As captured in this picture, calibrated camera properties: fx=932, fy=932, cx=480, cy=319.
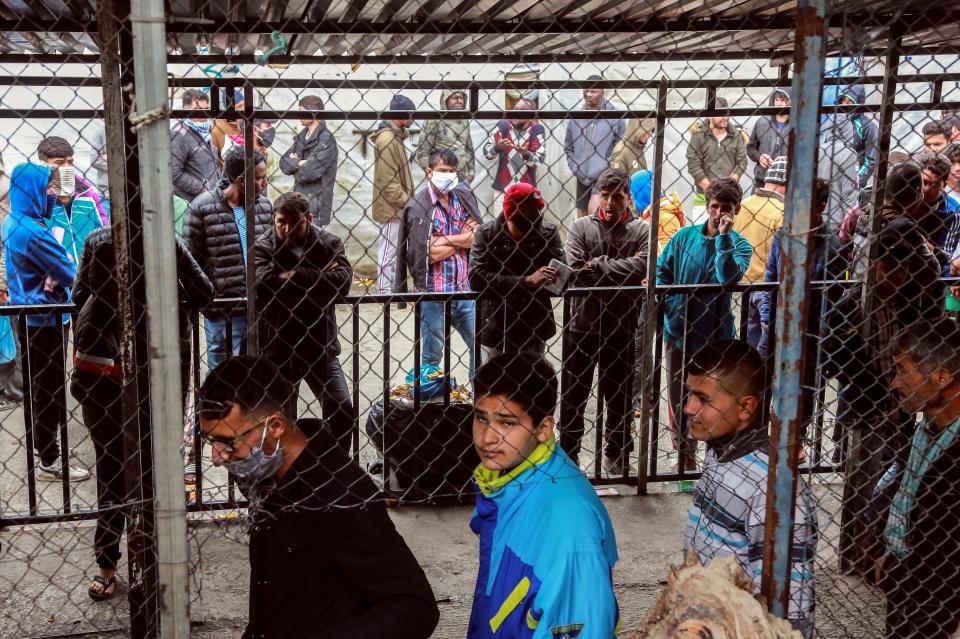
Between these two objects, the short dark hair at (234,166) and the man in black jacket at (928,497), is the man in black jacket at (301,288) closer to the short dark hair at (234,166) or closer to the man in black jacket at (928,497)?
the short dark hair at (234,166)

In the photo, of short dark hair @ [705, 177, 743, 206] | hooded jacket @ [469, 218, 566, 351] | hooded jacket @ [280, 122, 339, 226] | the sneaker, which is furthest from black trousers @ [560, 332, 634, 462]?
hooded jacket @ [280, 122, 339, 226]

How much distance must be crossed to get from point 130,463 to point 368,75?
352 inches

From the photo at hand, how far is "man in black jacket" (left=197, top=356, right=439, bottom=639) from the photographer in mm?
2518

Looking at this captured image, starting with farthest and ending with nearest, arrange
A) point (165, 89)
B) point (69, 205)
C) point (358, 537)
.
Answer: point (69, 205), point (358, 537), point (165, 89)

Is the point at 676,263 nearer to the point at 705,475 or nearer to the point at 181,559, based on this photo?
the point at 705,475

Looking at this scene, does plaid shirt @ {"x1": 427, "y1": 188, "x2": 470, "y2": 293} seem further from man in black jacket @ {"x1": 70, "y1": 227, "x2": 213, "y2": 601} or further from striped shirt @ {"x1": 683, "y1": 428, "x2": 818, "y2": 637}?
striped shirt @ {"x1": 683, "y1": 428, "x2": 818, "y2": 637}

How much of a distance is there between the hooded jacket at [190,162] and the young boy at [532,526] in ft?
20.0

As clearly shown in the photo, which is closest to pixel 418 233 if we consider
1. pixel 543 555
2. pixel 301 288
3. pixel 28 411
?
pixel 301 288

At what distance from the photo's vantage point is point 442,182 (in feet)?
23.2

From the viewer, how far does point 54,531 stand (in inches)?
211

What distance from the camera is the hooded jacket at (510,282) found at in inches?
234

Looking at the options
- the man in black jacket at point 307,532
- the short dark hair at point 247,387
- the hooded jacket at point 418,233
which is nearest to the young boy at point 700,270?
the hooded jacket at point 418,233

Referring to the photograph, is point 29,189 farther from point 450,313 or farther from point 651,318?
point 651,318

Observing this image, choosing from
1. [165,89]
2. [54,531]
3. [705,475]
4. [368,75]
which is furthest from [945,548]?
[368,75]
